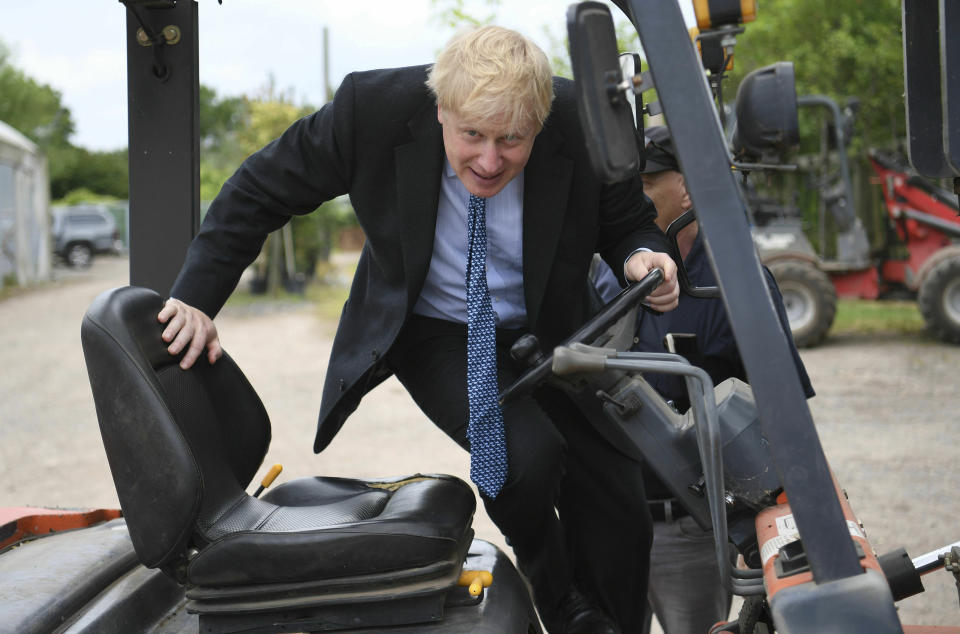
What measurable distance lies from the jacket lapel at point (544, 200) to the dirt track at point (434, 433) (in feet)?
7.85

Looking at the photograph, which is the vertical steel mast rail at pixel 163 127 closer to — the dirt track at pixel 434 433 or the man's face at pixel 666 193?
the man's face at pixel 666 193

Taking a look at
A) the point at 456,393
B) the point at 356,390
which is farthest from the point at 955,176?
the point at 356,390

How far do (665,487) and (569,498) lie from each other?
1.52 ft

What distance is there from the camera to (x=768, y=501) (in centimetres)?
190

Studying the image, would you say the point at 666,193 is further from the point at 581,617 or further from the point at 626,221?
the point at 581,617

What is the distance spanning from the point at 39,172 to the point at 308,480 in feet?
70.3

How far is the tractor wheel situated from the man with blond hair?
28.7 meters

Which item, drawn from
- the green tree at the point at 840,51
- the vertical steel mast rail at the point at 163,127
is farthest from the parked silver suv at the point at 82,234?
the vertical steel mast rail at the point at 163,127

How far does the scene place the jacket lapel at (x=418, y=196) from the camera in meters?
2.34

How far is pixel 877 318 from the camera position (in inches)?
484

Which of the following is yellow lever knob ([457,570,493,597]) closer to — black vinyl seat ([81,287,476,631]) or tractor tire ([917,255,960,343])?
black vinyl seat ([81,287,476,631])

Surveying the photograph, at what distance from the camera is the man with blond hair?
2283 mm

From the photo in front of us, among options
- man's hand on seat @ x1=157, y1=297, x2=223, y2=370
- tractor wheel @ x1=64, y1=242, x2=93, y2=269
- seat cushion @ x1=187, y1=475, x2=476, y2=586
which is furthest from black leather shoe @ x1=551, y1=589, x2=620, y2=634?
tractor wheel @ x1=64, y1=242, x2=93, y2=269

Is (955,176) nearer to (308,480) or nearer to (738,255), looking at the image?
(738,255)
